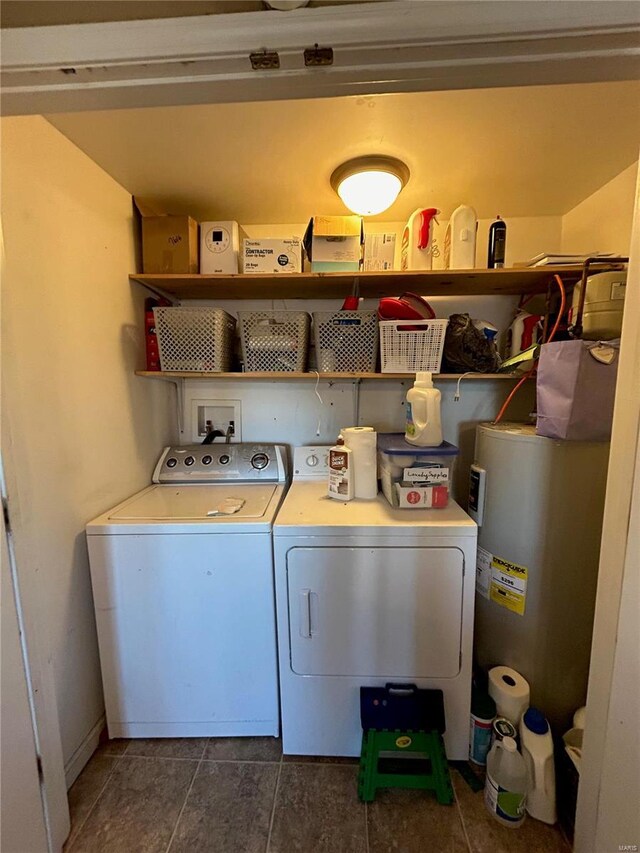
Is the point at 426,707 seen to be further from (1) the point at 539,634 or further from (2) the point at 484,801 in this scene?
(1) the point at 539,634

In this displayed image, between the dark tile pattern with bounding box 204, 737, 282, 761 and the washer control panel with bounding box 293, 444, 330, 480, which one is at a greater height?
the washer control panel with bounding box 293, 444, 330, 480

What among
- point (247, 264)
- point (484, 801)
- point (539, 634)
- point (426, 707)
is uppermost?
point (247, 264)

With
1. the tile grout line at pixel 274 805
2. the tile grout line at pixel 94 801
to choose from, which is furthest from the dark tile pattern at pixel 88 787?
the tile grout line at pixel 274 805

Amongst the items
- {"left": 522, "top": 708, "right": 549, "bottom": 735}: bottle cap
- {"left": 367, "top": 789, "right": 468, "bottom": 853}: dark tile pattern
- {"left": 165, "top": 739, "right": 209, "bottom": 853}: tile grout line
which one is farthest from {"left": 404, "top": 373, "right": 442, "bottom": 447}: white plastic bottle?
{"left": 165, "top": 739, "right": 209, "bottom": 853}: tile grout line

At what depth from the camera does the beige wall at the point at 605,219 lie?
1.38 m

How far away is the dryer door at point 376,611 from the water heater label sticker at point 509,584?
25 cm

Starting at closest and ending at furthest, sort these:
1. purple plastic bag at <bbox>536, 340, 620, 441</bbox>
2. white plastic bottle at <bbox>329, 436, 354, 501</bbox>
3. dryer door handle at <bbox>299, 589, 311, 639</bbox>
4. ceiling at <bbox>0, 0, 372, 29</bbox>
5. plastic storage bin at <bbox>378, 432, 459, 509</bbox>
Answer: ceiling at <bbox>0, 0, 372, 29</bbox> < purple plastic bag at <bbox>536, 340, 620, 441</bbox> < dryer door handle at <bbox>299, 589, 311, 639</bbox> < plastic storage bin at <bbox>378, 432, 459, 509</bbox> < white plastic bottle at <bbox>329, 436, 354, 501</bbox>

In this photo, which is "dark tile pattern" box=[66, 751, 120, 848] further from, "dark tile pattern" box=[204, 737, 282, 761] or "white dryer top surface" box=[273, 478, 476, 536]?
"white dryer top surface" box=[273, 478, 476, 536]

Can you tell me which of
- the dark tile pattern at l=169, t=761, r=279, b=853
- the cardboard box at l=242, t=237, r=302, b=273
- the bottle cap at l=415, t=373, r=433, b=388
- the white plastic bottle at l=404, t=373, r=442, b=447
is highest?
the cardboard box at l=242, t=237, r=302, b=273

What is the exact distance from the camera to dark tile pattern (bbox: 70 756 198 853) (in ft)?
3.41

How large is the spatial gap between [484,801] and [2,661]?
1.53m

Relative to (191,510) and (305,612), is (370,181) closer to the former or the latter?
(191,510)

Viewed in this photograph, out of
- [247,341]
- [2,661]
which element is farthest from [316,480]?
[2,661]

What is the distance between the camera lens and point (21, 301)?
1.03 metres
